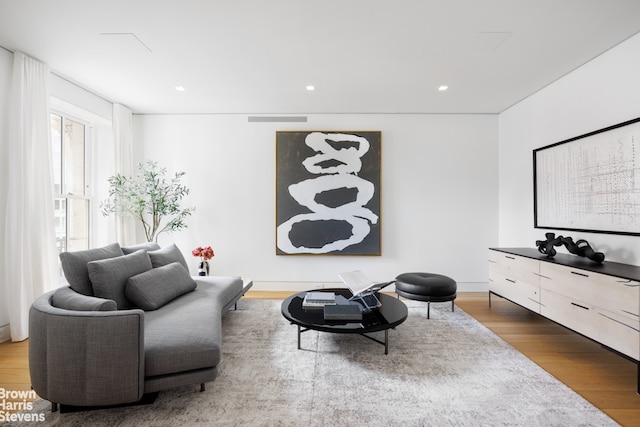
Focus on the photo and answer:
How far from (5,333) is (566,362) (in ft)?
16.9

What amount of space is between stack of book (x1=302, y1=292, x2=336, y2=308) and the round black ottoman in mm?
890

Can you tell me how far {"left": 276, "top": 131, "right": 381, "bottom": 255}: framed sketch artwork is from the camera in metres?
4.55

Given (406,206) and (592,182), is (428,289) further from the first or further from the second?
(592,182)

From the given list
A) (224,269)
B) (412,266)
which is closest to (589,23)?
(412,266)

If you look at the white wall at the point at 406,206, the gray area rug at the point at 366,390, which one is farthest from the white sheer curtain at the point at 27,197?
the white wall at the point at 406,206

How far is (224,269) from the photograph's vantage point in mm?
4645

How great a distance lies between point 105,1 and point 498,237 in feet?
17.8

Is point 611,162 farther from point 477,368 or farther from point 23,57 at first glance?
point 23,57

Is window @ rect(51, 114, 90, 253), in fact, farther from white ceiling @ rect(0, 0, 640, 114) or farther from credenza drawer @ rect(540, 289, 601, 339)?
credenza drawer @ rect(540, 289, 601, 339)

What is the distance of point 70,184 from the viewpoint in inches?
156

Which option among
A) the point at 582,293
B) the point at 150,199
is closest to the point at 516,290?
the point at 582,293

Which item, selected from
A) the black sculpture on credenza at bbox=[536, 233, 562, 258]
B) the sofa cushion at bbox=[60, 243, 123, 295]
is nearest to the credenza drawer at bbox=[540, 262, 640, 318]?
Answer: the black sculpture on credenza at bbox=[536, 233, 562, 258]

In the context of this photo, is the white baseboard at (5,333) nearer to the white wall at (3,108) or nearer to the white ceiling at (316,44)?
the white wall at (3,108)

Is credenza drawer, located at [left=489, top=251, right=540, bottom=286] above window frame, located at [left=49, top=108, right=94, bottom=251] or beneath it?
beneath
